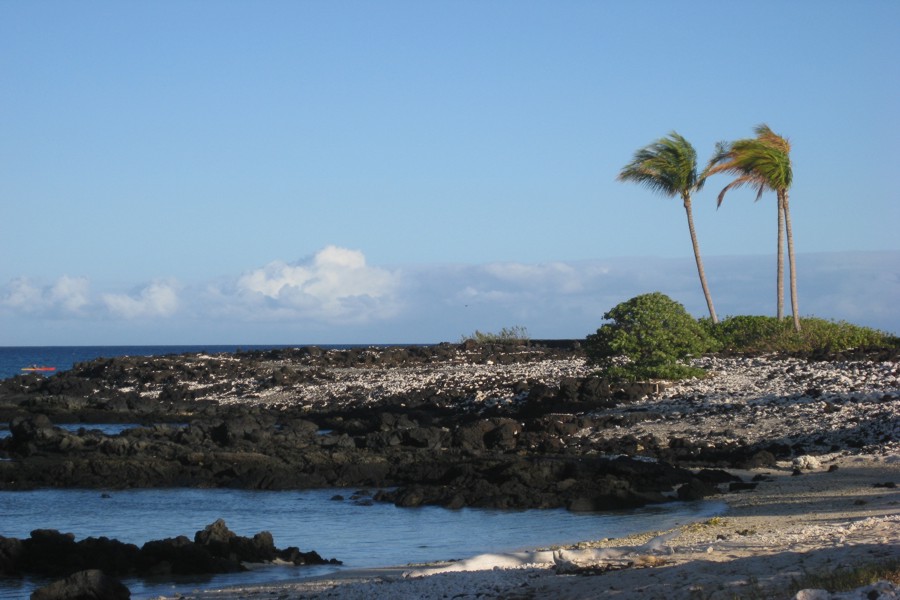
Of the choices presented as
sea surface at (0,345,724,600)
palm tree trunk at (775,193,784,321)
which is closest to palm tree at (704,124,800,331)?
palm tree trunk at (775,193,784,321)

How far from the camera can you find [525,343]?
2327 inches

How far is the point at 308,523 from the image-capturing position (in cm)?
1842

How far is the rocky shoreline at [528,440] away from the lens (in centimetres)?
1980

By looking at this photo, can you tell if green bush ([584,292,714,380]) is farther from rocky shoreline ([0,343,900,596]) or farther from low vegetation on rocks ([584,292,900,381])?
rocky shoreline ([0,343,900,596])

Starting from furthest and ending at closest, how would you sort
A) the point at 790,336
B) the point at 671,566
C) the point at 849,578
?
the point at 790,336
the point at 671,566
the point at 849,578

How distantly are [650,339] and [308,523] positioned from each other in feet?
47.0

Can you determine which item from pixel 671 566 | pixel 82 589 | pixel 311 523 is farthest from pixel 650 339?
pixel 82 589

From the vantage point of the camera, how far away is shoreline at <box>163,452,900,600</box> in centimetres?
873

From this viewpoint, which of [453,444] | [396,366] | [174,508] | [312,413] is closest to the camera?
[174,508]

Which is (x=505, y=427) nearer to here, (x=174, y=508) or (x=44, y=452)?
(x=174, y=508)

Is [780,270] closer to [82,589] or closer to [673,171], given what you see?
[673,171]

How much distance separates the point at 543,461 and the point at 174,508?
704 centimetres

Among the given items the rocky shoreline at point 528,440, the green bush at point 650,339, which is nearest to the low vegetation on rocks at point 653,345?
the green bush at point 650,339

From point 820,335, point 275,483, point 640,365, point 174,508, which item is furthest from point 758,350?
point 174,508
